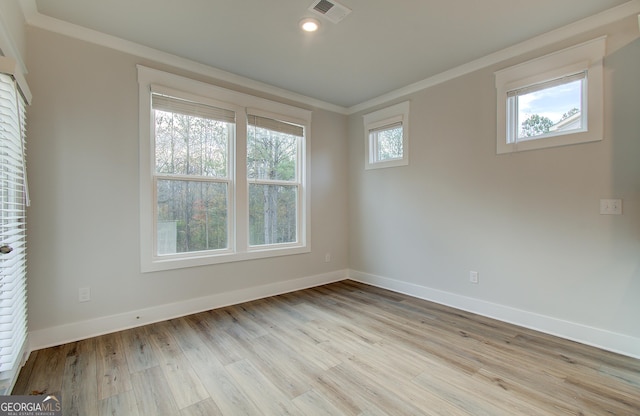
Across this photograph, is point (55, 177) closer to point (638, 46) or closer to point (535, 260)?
point (535, 260)

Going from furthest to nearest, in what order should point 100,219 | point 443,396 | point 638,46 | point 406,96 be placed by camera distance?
point 406,96 → point 100,219 → point 638,46 → point 443,396

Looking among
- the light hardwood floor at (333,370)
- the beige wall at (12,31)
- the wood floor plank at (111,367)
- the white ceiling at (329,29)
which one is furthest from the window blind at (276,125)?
the wood floor plank at (111,367)

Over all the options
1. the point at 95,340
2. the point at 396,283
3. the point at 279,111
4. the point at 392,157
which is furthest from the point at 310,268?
the point at 95,340

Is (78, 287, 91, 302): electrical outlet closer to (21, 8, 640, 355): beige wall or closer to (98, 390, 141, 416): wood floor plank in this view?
(21, 8, 640, 355): beige wall

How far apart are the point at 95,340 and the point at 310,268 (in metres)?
2.51

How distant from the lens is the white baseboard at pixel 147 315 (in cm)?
238

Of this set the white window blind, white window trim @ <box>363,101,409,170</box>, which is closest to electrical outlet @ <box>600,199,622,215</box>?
white window trim @ <box>363,101,409,170</box>

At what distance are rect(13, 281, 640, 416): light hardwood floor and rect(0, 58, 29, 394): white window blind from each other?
0.31 metres

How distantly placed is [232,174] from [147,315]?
171 centimetres

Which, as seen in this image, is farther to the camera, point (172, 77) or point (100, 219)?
point (172, 77)

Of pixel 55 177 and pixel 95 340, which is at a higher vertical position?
pixel 55 177

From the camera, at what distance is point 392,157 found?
4027 millimetres

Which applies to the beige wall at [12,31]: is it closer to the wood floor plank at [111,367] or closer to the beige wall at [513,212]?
the wood floor plank at [111,367]

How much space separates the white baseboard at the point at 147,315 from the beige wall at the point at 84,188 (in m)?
0.05
